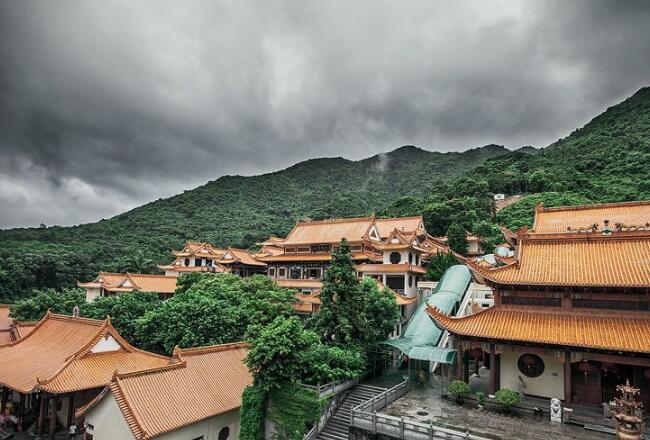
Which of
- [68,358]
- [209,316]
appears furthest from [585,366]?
[68,358]

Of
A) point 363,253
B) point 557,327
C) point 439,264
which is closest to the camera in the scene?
point 557,327

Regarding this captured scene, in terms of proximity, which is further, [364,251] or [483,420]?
[364,251]

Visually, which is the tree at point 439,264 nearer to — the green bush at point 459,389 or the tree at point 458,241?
the tree at point 458,241

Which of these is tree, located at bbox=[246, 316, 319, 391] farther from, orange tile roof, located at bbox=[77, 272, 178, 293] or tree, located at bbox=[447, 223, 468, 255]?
orange tile roof, located at bbox=[77, 272, 178, 293]

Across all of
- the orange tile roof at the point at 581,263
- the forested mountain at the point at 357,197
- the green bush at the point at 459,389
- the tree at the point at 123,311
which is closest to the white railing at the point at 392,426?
the green bush at the point at 459,389

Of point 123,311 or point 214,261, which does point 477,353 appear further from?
point 214,261

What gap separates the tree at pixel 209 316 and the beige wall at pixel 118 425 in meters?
7.03

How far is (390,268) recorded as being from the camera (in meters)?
34.0

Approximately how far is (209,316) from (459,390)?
1557 cm

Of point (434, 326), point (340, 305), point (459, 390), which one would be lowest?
point (459, 390)

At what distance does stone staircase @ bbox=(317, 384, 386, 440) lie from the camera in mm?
17156

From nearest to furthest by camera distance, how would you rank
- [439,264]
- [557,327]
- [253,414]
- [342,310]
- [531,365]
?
[557,327]
[253,414]
[531,365]
[342,310]
[439,264]

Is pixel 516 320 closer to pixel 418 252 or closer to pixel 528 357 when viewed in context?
pixel 528 357

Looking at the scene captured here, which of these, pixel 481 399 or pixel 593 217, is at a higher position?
pixel 593 217
